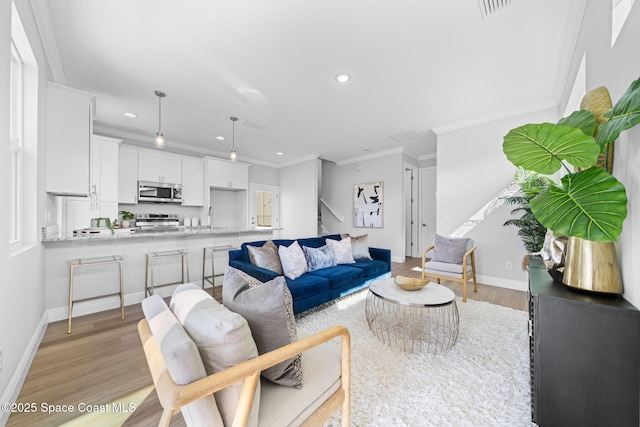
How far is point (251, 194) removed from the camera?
655cm

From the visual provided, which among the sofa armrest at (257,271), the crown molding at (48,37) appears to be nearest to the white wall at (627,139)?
the sofa armrest at (257,271)

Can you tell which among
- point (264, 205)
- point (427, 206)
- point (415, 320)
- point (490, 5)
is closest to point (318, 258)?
point (415, 320)

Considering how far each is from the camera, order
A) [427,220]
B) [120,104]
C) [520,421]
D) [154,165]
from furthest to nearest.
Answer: [427,220] < [154,165] < [120,104] < [520,421]

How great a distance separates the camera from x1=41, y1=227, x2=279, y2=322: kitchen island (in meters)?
2.62

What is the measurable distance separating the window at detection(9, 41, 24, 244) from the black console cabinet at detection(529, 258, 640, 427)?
3.54 meters

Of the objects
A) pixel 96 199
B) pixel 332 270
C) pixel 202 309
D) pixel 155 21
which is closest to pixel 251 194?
pixel 96 199

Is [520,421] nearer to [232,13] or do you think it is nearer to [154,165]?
[232,13]

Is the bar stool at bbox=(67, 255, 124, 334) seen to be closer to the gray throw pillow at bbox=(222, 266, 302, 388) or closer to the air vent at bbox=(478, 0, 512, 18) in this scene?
the gray throw pillow at bbox=(222, 266, 302, 388)

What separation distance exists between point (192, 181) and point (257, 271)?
12.7 feet

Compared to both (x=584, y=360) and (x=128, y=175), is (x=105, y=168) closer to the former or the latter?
(x=128, y=175)

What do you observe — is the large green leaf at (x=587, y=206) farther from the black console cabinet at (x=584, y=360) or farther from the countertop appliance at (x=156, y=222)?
the countertop appliance at (x=156, y=222)

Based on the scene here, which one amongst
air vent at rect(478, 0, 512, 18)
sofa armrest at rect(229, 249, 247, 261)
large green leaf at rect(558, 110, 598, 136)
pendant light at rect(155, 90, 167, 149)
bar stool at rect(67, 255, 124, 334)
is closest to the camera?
large green leaf at rect(558, 110, 598, 136)

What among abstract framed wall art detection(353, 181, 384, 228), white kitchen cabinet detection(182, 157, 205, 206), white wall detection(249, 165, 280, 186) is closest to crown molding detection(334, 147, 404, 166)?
abstract framed wall art detection(353, 181, 384, 228)

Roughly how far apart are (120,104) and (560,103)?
6159 mm
